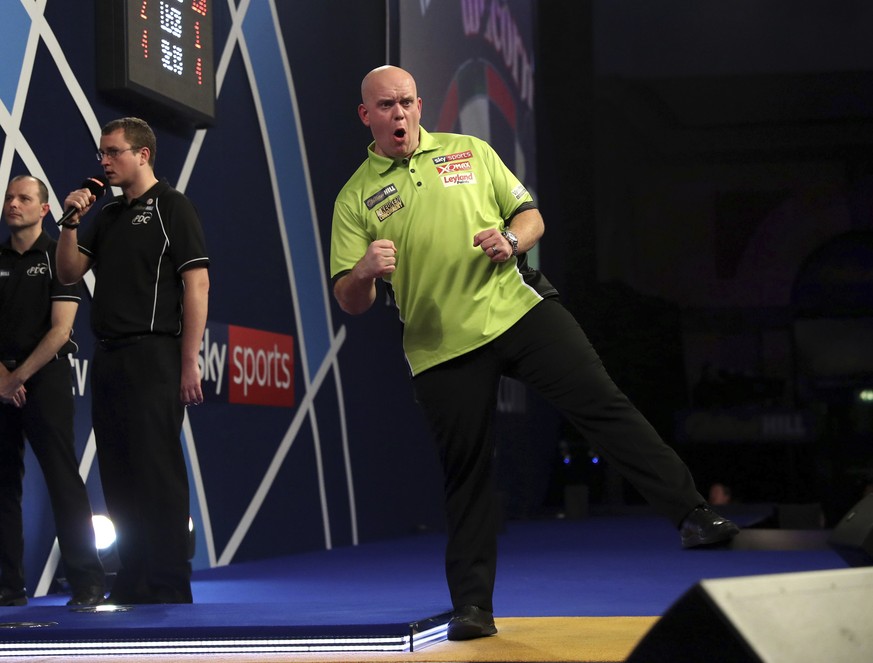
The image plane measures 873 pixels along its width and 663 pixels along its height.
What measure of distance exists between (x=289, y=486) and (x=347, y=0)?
3.17 metres

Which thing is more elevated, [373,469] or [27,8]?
[27,8]

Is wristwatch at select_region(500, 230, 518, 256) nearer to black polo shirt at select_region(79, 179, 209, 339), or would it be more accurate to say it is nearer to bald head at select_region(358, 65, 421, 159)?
bald head at select_region(358, 65, 421, 159)

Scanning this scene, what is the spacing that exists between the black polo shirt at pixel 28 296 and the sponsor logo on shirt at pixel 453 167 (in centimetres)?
179

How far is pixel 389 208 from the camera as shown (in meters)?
2.89

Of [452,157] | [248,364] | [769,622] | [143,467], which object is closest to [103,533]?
[143,467]

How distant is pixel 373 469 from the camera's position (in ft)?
25.9

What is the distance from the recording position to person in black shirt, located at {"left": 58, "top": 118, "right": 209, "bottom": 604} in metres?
3.53

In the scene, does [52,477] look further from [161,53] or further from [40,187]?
[161,53]

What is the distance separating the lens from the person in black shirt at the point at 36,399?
4.12 meters

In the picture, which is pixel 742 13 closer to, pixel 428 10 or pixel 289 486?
pixel 428 10

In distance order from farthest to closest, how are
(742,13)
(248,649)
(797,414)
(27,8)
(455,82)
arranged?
1. (742,13)
2. (797,414)
3. (455,82)
4. (27,8)
5. (248,649)

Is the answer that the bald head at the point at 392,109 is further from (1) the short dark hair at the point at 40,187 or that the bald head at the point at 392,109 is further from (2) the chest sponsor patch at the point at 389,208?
(1) the short dark hair at the point at 40,187

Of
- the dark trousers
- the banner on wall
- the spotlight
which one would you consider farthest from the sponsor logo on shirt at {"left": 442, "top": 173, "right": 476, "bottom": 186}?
the banner on wall

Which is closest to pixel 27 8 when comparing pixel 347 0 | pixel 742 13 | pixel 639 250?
pixel 347 0
